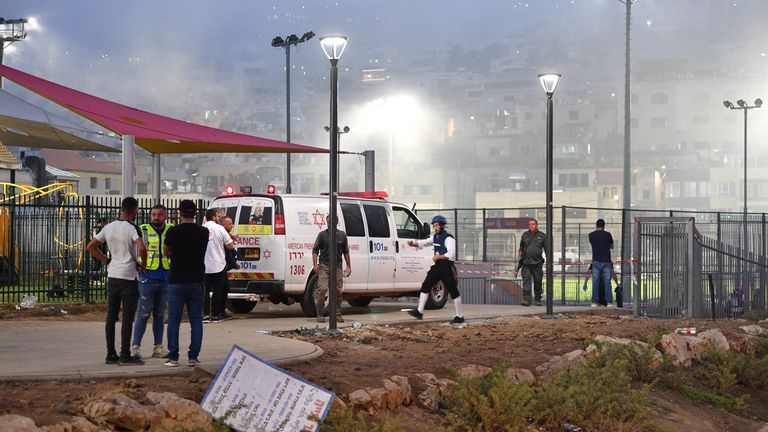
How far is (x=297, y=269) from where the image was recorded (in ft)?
58.1

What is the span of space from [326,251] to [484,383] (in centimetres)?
662

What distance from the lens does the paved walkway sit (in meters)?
10.2

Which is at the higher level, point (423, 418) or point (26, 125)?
point (26, 125)

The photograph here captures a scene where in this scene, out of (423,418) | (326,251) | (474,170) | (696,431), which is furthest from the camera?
(474,170)

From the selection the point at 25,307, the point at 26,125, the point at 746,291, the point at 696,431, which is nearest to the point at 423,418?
the point at 696,431

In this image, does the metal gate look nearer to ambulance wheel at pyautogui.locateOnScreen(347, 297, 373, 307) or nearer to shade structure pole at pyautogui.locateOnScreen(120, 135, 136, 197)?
ambulance wheel at pyautogui.locateOnScreen(347, 297, 373, 307)

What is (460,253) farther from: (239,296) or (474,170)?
(474,170)

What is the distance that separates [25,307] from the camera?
18.5 metres

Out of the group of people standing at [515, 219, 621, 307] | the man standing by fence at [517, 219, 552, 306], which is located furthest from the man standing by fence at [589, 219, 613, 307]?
the man standing by fence at [517, 219, 552, 306]

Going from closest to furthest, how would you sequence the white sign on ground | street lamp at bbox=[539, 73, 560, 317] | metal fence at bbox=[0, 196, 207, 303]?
1. the white sign on ground
2. street lamp at bbox=[539, 73, 560, 317]
3. metal fence at bbox=[0, 196, 207, 303]

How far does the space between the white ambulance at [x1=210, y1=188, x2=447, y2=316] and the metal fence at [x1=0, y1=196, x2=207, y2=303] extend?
2.92 meters

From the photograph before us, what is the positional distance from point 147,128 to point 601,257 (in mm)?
10333

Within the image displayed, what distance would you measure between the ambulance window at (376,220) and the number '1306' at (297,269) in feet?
6.55

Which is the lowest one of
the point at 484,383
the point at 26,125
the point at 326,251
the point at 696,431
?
the point at 696,431
